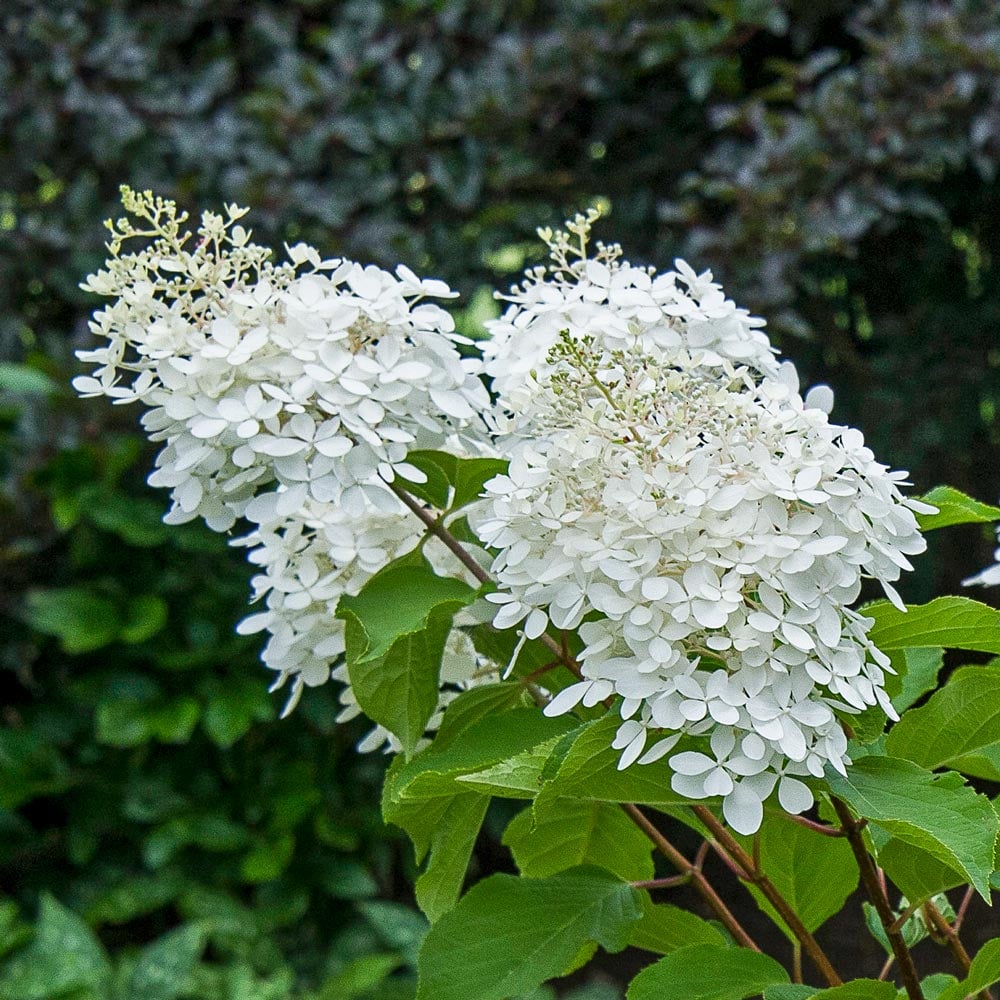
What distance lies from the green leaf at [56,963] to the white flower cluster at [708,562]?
1.48 metres

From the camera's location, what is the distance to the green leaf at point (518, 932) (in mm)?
669

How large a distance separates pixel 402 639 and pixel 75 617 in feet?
5.35

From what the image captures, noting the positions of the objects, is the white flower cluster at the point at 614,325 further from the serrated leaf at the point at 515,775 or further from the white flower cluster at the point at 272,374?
the serrated leaf at the point at 515,775

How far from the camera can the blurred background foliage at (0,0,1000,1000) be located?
207cm

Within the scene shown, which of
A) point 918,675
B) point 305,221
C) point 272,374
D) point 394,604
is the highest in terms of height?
point 305,221

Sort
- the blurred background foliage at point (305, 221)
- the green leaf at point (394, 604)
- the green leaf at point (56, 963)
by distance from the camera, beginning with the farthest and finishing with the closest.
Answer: the blurred background foliage at point (305, 221), the green leaf at point (56, 963), the green leaf at point (394, 604)

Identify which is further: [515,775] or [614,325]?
[614,325]

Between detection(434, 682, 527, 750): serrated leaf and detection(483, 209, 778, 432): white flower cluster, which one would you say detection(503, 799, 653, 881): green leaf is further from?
detection(483, 209, 778, 432): white flower cluster

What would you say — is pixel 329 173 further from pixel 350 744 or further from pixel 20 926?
pixel 20 926

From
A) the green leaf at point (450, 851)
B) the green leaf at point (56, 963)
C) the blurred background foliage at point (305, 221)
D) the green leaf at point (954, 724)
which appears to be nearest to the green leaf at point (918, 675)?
the green leaf at point (954, 724)

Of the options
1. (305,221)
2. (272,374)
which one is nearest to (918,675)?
(272,374)

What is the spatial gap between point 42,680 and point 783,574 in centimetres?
198

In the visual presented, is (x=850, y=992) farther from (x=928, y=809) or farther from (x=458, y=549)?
(x=458, y=549)

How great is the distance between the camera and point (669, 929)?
787mm
